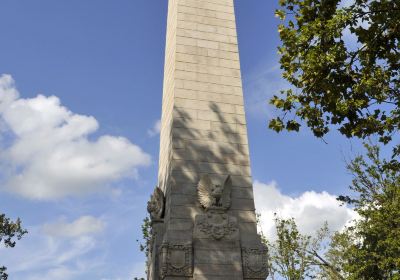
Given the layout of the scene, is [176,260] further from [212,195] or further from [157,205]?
[157,205]

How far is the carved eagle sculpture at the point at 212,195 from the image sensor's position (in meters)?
12.5

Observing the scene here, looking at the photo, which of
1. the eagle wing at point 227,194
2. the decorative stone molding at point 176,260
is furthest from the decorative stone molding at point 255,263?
the decorative stone molding at point 176,260

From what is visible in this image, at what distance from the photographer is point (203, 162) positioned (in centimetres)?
1327

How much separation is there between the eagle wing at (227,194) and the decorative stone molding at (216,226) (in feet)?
1.03

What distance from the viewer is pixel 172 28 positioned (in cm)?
1573

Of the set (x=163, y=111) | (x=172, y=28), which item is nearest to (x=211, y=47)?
(x=172, y=28)

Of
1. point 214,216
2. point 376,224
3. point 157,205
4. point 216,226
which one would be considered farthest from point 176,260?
point 376,224

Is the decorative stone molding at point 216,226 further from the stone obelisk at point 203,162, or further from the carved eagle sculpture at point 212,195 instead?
the carved eagle sculpture at point 212,195

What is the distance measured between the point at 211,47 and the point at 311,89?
A: 5019mm

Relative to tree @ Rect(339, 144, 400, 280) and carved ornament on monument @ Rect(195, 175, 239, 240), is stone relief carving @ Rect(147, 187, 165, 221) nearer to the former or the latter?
carved ornament on monument @ Rect(195, 175, 239, 240)

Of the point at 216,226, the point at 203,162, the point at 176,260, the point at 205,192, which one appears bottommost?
the point at 176,260

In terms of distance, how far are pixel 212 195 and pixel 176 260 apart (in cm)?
210

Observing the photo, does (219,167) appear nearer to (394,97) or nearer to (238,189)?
(238,189)

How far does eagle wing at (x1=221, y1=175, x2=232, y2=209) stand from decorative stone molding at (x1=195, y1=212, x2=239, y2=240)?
0.31m
